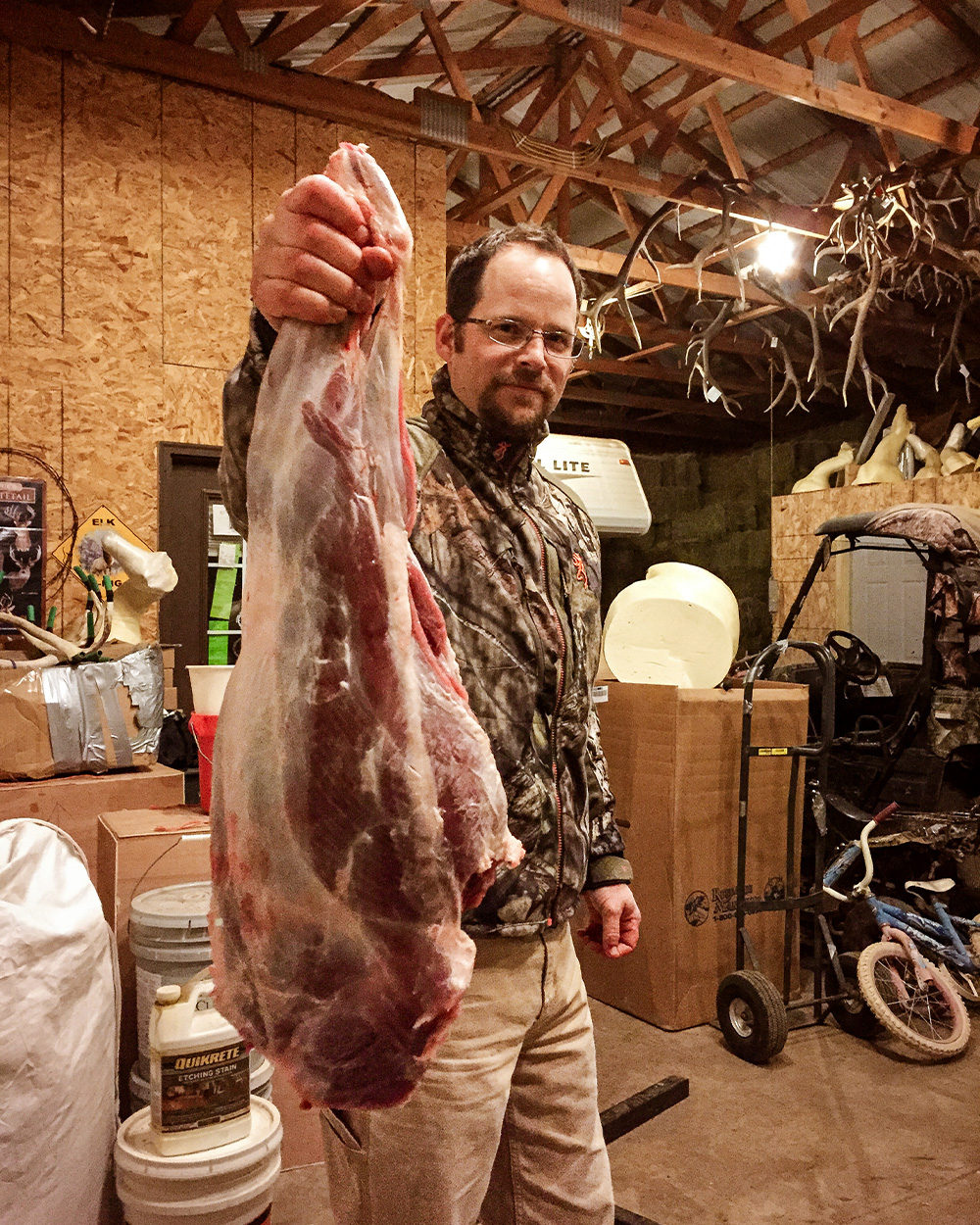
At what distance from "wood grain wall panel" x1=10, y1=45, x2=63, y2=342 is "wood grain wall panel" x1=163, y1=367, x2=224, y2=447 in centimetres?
50

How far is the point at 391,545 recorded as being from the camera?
99cm

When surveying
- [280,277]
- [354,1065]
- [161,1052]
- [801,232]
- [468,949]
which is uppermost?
[801,232]

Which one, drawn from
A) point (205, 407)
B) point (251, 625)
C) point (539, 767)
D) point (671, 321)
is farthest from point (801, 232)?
point (251, 625)

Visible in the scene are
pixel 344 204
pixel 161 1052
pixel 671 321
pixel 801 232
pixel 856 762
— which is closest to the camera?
pixel 344 204

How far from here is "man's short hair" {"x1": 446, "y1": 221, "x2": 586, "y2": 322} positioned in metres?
1.45

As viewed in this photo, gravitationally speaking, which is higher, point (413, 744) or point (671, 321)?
point (671, 321)

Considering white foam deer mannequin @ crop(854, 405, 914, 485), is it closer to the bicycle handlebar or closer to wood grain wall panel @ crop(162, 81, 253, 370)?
→ the bicycle handlebar

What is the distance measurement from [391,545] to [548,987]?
0.84 meters

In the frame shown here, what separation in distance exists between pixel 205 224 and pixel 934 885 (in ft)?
14.4

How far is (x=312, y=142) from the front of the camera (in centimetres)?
475

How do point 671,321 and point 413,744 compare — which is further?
point 671,321

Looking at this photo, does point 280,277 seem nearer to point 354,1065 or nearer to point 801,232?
point 354,1065

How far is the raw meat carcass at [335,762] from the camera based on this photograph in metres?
0.96

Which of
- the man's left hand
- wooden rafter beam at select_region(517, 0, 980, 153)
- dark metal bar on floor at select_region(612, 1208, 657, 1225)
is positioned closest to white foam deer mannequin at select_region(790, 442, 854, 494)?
wooden rafter beam at select_region(517, 0, 980, 153)
